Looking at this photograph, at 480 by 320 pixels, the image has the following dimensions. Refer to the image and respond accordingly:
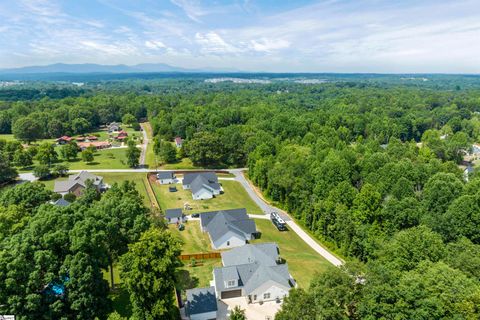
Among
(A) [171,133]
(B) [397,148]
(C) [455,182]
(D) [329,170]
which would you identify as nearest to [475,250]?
(C) [455,182]

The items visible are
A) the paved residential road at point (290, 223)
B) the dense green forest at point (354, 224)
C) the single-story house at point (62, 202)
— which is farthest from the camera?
the single-story house at point (62, 202)

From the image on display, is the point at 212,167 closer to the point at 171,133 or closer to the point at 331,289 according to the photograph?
the point at 171,133

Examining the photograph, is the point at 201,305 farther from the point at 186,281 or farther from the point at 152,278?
the point at 152,278

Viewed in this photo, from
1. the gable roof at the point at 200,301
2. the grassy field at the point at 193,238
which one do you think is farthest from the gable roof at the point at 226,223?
the gable roof at the point at 200,301

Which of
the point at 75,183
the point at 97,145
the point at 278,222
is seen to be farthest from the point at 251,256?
the point at 97,145

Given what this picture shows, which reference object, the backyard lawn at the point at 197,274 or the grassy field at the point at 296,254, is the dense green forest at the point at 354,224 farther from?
the backyard lawn at the point at 197,274
